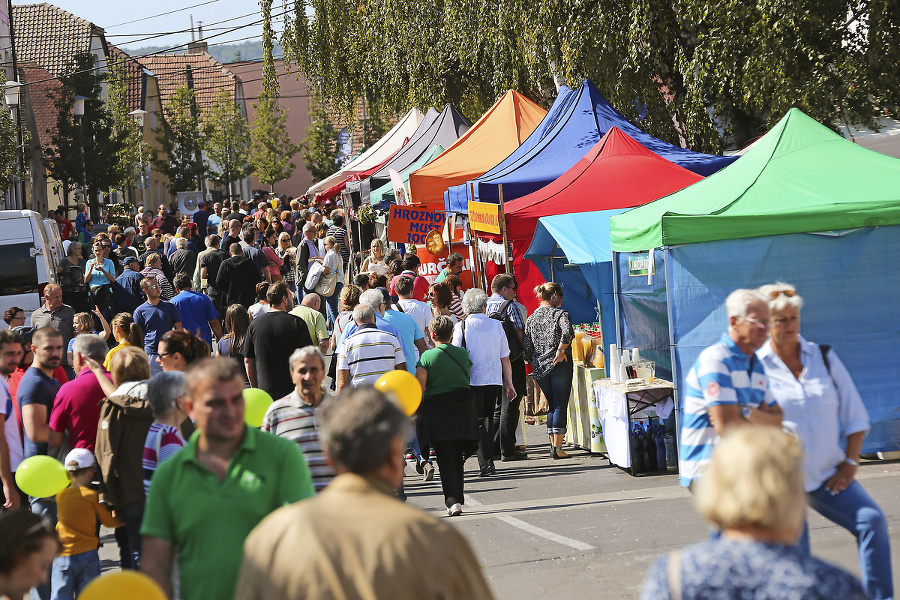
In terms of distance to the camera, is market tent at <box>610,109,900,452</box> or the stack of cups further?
the stack of cups

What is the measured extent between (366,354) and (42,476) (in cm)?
327

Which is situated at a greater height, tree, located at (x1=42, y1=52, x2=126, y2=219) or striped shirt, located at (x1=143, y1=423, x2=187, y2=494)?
tree, located at (x1=42, y1=52, x2=126, y2=219)

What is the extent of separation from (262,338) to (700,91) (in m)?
8.65

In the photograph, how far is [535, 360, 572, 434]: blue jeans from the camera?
10578mm

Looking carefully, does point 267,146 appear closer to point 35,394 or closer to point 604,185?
point 604,185

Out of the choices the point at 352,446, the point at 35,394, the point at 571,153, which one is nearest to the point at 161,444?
the point at 35,394

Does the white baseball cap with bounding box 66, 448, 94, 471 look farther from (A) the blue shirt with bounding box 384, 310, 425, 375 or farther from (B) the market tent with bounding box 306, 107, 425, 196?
(B) the market tent with bounding box 306, 107, 425, 196

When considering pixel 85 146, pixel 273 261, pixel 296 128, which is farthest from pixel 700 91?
pixel 296 128

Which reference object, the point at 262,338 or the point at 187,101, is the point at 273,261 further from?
the point at 187,101

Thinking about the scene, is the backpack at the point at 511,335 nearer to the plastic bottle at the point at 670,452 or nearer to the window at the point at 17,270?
the plastic bottle at the point at 670,452

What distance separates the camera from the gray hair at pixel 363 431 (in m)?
2.82

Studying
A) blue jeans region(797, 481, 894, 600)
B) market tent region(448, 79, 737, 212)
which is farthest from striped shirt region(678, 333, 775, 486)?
market tent region(448, 79, 737, 212)

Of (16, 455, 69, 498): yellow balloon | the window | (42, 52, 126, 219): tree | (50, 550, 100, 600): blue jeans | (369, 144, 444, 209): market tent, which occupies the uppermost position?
(42, 52, 126, 219): tree

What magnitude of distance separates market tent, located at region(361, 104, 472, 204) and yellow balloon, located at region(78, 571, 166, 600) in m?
18.8
